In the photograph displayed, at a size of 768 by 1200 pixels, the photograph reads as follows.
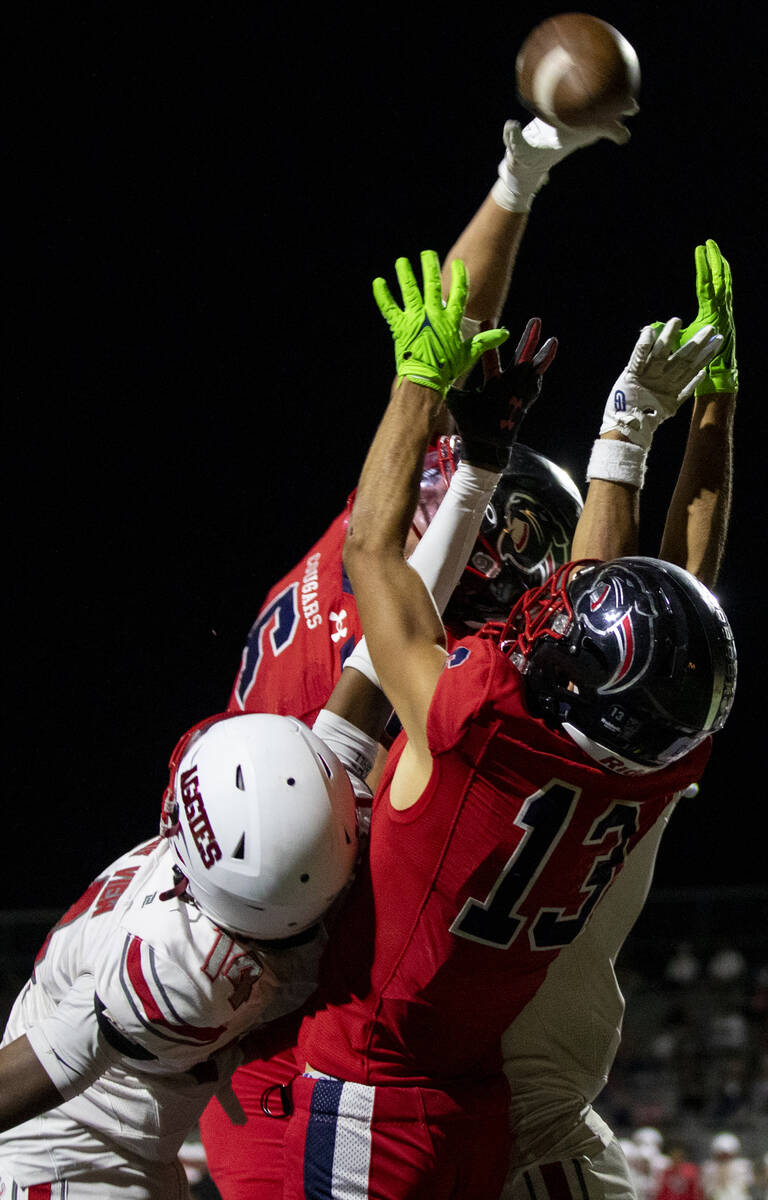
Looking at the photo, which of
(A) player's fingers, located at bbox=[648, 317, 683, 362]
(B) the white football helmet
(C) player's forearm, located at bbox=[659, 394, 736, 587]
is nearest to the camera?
(B) the white football helmet

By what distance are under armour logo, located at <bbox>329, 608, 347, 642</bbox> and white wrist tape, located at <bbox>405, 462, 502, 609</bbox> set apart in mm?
562

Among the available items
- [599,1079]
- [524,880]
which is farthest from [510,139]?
[599,1079]

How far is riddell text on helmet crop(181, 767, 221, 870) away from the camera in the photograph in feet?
6.49

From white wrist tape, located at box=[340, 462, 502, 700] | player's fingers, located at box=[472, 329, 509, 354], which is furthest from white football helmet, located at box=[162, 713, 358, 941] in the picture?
player's fingers, located at box=[472, 329, 509, 354]

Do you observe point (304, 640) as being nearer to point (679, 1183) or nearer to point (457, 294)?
point (457, 294)

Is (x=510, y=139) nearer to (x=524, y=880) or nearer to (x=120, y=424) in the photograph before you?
(x=524, y=880)

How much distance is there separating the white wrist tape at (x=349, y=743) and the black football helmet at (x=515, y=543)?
0.57 metres

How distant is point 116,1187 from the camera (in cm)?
219

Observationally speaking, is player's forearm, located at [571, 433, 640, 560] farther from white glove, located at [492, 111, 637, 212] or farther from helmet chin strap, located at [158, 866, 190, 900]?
helmet chin strap, located at [158, 866, 190, 900]

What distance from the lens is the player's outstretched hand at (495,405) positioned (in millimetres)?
2439

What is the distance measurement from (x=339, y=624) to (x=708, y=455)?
3.13ft

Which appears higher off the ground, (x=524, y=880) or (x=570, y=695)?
(x=570, y=695)

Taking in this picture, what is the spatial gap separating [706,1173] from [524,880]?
6.36 meters

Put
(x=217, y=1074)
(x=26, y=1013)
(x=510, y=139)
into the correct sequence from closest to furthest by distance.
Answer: (x=217, y=1074)
(x=26, y=1013)
(x=510, y=139)
